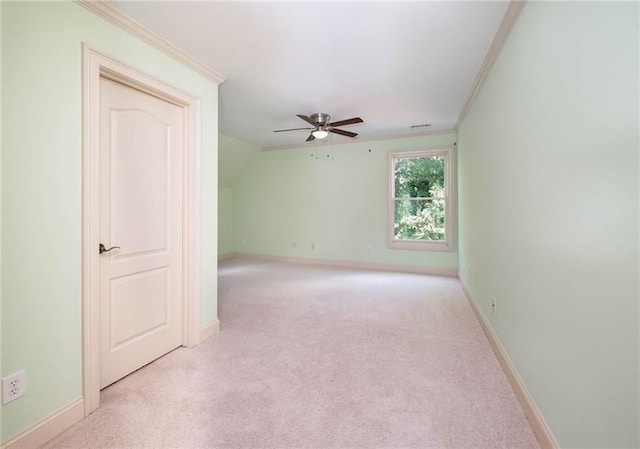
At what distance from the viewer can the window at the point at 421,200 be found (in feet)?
17.8

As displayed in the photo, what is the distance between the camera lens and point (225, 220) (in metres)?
7.15

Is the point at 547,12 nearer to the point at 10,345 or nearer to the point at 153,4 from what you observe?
the point at 153,4

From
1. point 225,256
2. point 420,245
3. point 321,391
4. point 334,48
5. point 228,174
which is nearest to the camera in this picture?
point 321,391

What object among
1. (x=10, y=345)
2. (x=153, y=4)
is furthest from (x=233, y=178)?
(x=10, y=345)

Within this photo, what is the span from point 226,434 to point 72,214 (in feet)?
4.76

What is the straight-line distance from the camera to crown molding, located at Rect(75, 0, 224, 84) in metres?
1.80

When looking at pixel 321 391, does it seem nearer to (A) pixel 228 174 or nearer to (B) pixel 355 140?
(B) pixel 355 140

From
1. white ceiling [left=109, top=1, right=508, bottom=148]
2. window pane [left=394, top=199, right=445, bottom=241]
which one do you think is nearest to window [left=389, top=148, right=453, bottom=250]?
window pane [left=394, top=199, right=445, bottom=241]

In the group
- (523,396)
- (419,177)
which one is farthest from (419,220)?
(523,396)

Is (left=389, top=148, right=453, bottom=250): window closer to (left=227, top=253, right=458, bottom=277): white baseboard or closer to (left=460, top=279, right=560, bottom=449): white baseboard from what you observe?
(left=227, top=253, right=458, bottom=277): white baseboard

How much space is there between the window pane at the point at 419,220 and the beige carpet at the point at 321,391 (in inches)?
90.3

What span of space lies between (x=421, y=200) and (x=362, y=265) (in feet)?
5.47

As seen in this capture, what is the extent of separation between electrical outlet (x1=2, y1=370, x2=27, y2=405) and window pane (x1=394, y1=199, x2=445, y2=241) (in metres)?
5.20

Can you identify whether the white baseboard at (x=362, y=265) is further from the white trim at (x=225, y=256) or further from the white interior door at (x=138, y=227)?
the white interior door at (x=138, y=227)
